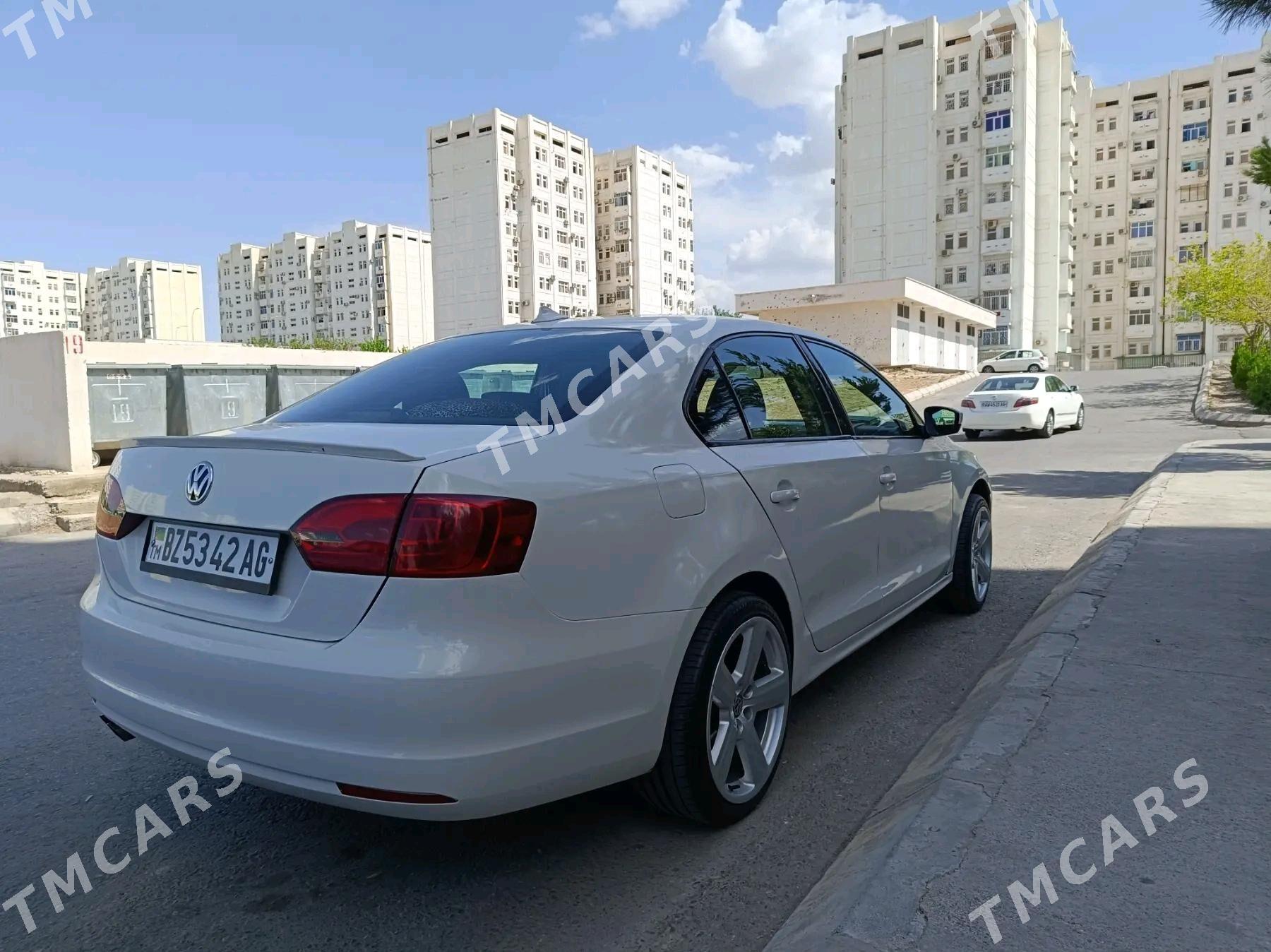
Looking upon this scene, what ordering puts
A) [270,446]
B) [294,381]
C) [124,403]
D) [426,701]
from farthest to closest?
[294,381] < [124,403] < [270,446] < [426,701]

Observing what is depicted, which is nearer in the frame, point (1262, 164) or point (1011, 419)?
point (1262, 164)

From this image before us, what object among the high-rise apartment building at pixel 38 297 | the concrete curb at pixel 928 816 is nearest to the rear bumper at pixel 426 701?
the concrete curb at pixel 928 816

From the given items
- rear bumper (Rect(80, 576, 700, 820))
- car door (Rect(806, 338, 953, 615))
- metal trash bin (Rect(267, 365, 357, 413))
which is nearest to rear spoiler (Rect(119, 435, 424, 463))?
rear bumper (Rect(80, 576, 700, 820))

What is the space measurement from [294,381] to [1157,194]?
90201 millimetres

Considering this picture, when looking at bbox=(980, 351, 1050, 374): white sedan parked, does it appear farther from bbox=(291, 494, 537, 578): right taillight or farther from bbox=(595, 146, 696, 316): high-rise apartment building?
bbox=(595, 146, 696, 316): high-rise apartment building

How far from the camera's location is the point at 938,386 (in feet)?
110

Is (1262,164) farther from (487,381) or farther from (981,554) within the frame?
(487,381)

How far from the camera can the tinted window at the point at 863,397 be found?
3830mm

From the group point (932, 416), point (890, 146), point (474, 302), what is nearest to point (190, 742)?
point (932, 416)

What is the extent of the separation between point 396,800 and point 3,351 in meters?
13.0

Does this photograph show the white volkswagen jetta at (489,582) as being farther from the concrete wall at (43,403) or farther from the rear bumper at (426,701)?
the concrete wall at (43,403)

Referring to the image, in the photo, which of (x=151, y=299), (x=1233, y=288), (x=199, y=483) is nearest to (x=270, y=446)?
(x=199, y=483)

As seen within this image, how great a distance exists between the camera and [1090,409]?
25641 mm

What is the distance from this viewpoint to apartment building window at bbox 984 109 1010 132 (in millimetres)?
66438
